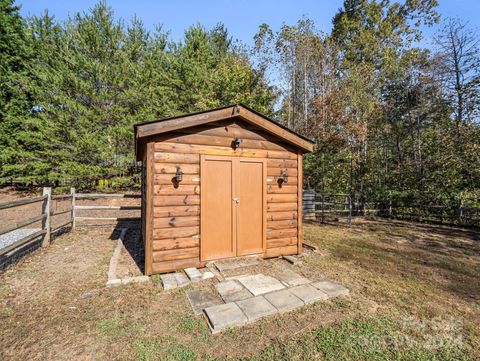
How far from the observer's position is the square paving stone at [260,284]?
11.8ft

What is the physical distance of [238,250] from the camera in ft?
15.6

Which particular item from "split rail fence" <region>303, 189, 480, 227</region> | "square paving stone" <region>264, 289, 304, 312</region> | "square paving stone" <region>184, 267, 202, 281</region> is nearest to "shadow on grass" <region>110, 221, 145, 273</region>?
"square paving stone" <region>184, 267, 202, 281</region>

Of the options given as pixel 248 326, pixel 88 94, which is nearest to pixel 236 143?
pixel 248 326

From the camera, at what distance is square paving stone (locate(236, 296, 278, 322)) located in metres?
2.94

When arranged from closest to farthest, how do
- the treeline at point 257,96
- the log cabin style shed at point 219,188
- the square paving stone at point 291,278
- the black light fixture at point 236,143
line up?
the square paving stone at point 291,278, the log cabin style shed at point 219,188, the black light fixture at point 236,143, the treeline at point 257,96

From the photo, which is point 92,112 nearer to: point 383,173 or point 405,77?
point 383,173

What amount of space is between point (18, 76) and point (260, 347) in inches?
669

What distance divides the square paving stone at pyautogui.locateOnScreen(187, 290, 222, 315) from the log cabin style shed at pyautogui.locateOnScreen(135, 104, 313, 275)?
35.9 inches

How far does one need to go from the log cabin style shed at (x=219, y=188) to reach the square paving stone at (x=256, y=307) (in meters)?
1.45

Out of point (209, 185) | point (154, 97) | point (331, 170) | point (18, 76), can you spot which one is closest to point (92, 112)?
point (154, 97)

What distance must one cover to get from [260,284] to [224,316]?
1.04 metres

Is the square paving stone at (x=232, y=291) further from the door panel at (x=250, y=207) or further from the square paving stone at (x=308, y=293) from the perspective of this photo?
the door panel at (x=250, y=207)

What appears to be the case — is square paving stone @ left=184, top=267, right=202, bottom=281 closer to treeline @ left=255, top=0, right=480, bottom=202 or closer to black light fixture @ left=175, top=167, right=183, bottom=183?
black light fixture @ left=175, top=167, right=183, bottom=183

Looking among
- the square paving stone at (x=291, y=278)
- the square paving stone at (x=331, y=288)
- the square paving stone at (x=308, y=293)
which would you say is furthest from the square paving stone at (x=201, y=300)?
the square paving stone at (x=331, y=288)
